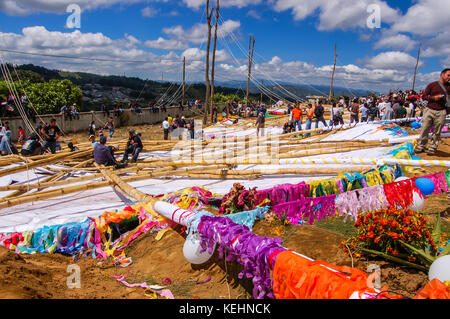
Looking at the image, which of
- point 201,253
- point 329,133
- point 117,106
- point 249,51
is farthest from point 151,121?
point 201,253

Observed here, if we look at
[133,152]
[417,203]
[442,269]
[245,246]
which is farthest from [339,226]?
[133,152]

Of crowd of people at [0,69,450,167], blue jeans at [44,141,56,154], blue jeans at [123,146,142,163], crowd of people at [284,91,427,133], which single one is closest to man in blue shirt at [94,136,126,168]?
crowd of people at [0,69,450,167]

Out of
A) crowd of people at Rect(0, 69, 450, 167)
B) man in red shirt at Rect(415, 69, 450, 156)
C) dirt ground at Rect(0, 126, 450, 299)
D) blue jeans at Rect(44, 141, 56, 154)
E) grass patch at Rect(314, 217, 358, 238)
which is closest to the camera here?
dirt ground at Rect(0, 126, 450, 299)

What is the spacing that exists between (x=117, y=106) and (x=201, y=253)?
78.5 ft

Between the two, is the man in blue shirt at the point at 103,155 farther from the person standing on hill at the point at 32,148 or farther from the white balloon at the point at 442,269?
the white balloon at the point at 442,269

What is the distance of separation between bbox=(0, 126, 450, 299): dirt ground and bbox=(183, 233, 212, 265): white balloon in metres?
0.19

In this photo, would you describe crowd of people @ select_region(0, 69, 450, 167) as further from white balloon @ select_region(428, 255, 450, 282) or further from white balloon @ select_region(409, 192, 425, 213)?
white balloon @ select_region(428, 255, 450, 282)

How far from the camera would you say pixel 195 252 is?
11.0 feet

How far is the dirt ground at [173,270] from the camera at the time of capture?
9.33ft

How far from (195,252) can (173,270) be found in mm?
555

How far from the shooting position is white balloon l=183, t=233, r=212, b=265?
3.36 metres

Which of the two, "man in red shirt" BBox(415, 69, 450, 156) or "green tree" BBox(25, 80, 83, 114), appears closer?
"man in red shirt" BBox(415, 69, 450, 156)

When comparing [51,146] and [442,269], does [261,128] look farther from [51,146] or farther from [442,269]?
[442,269]

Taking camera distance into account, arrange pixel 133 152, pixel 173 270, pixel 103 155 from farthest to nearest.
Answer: pixel 133 152 → pixel 103 155 → pixel 173 270
